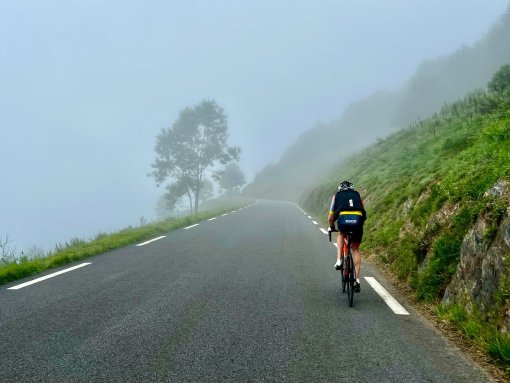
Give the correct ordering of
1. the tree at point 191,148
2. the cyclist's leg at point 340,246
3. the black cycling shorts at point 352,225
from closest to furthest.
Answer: the black cycling shorts at point 352,225 → the cyclist's leg at point 340,246 → the tree at point 191,148

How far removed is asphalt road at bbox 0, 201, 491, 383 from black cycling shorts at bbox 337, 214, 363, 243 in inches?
36.9

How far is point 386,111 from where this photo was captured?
113 m

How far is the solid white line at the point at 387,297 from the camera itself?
5.05m

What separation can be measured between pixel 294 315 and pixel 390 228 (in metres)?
5.13

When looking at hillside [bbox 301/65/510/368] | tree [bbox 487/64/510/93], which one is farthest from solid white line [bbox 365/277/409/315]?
tree [bbox 487/64/510/93]

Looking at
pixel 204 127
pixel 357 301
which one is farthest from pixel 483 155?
pixel 204 127

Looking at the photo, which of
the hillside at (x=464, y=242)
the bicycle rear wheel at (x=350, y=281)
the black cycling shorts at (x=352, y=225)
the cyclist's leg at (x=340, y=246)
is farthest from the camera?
the cyclist's leg at (x=340, y=246)

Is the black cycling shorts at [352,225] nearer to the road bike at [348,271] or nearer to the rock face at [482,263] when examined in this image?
the road bike at [348,271]

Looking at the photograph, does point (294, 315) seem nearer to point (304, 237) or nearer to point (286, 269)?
point (286, 269)

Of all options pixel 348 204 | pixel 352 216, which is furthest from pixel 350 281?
pixel 348 204

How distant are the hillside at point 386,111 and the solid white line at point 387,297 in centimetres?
2765

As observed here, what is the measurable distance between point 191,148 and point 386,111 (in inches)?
3395

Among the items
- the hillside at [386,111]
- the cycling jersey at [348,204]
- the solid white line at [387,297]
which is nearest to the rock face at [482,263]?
the solid white line at [387,297]

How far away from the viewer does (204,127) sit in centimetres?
4269
